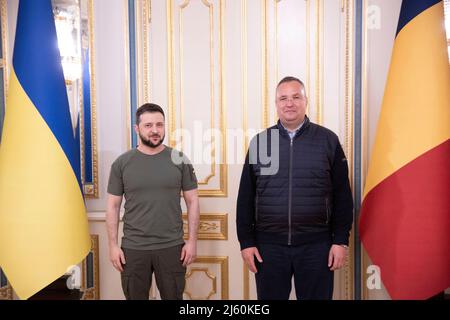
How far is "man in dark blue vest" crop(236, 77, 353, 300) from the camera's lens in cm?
179

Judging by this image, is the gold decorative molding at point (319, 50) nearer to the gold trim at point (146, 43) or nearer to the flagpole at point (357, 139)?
the flagpole at point (357, 139)

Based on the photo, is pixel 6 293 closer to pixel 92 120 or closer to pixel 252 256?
pixel 92 120

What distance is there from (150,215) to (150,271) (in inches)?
10.2

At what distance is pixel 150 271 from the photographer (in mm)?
1852

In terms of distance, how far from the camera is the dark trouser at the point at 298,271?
1.80 metres

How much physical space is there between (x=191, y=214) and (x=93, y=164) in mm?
787

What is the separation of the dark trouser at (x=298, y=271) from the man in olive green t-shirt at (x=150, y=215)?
34cm

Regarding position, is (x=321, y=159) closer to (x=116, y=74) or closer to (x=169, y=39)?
(x=169, y=39)

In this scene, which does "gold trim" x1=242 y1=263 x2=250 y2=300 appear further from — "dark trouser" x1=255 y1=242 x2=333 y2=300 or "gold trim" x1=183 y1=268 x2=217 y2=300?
"dark trouser" x1=255 y1=242 x2=333 y2=300

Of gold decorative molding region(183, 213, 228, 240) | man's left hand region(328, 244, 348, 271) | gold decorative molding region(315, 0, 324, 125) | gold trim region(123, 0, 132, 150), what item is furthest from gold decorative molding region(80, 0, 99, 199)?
man's left hand region(328, 244, 348, 271)

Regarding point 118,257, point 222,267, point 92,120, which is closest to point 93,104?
point 92,120

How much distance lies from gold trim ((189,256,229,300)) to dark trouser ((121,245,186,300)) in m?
0.50
